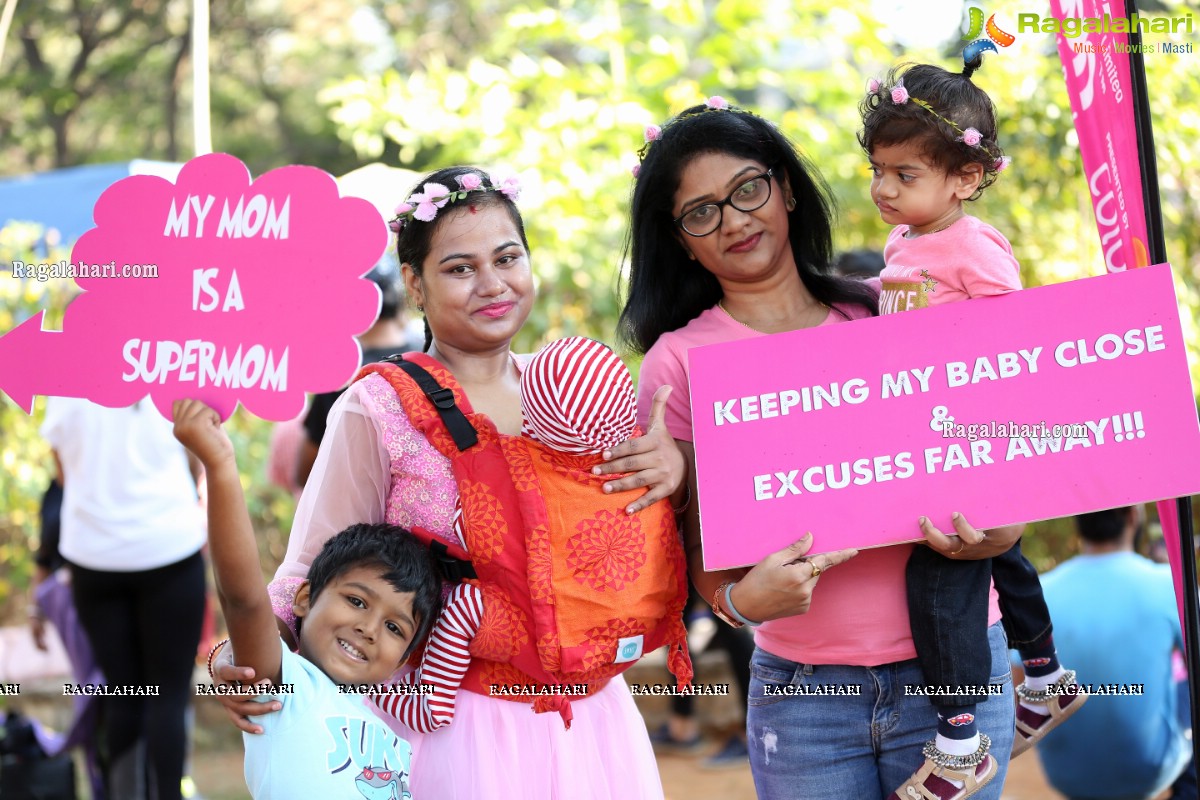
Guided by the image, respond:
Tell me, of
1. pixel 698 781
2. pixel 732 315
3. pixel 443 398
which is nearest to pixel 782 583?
pixel 732 315

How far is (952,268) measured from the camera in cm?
218

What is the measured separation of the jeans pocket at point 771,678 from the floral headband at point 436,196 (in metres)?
1.01

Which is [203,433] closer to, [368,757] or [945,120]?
[368,757]

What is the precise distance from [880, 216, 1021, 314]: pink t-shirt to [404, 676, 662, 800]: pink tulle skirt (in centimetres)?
98

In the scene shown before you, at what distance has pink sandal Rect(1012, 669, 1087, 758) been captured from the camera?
2.50 m

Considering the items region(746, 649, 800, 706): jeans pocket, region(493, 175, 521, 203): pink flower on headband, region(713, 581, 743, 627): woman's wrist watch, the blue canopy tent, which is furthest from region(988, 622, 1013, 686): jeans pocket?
the blue canopy tent

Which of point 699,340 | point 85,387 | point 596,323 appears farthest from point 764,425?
point 596,323

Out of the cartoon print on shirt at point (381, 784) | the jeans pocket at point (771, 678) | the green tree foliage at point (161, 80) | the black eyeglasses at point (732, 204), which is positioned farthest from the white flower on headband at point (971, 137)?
the green tree foliage at point (161, 80)

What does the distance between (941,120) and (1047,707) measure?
127 centimetres

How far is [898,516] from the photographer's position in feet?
6.88

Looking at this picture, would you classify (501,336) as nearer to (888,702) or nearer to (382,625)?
(382,625)

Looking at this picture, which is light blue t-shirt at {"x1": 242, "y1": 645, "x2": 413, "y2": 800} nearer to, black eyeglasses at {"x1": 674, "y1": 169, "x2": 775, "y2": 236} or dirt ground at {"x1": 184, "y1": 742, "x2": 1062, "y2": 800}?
black eyeglasses at {"x1": 674, "y1": 169, "x2": 775, "y2": 236}

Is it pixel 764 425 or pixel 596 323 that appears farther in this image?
pixel 596 323

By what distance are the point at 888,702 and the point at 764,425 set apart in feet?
1.77
